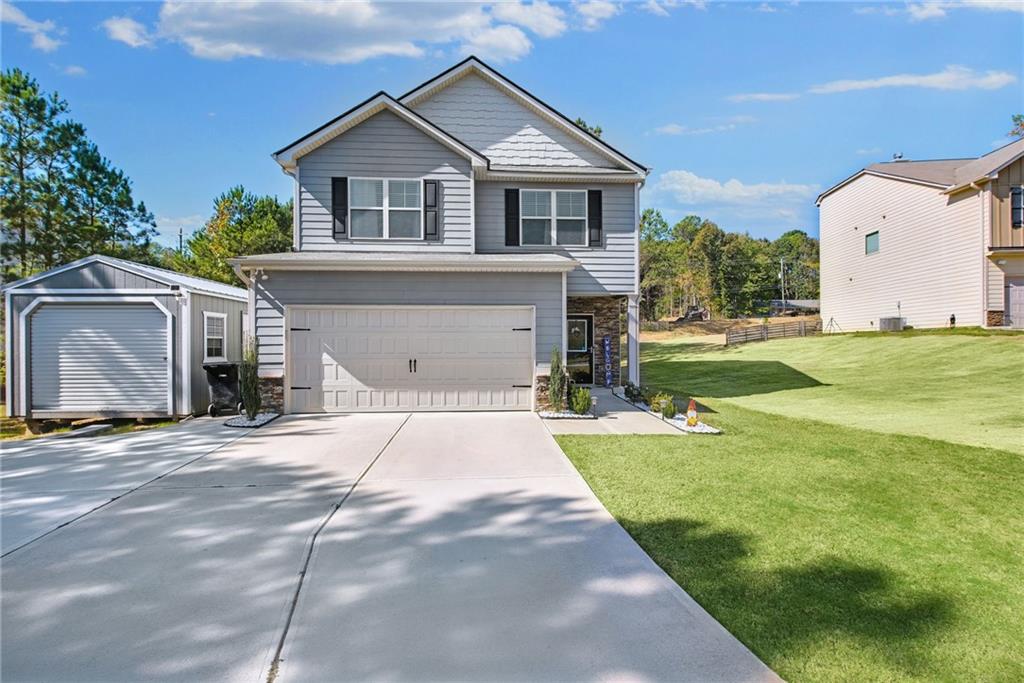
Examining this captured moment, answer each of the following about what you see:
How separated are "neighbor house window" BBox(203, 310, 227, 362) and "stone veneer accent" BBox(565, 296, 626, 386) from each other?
29.6ft

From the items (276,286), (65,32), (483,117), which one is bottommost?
(276,286)

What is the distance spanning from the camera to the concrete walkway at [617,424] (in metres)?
8.71

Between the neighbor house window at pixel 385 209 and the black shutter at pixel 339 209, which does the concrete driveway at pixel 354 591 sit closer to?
the black shutter at pixel 339 209

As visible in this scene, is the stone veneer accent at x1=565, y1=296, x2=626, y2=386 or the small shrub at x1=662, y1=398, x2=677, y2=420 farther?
the stone veneer accent at x1=565, y1=296, x2=626, y2=386

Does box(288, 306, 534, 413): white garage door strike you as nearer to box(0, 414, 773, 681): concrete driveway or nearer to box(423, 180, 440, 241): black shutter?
box(423, 180, 440, 241): black shutter

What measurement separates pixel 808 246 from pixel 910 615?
78.4 metres

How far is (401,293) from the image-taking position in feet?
34.7

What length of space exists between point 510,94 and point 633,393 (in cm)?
815

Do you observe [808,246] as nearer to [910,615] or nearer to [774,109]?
[774,109]

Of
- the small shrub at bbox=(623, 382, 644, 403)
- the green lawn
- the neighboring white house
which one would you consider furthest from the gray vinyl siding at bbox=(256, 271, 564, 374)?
the neighboring white house

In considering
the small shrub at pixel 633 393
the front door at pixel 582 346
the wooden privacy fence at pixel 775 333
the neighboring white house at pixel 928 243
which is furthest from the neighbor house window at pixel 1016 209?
the small shrub at pixel 633 393

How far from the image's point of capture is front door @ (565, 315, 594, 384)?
15086mm

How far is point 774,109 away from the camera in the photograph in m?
17.6

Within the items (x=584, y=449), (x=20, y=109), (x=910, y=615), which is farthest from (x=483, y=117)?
(x=20, y=109)
